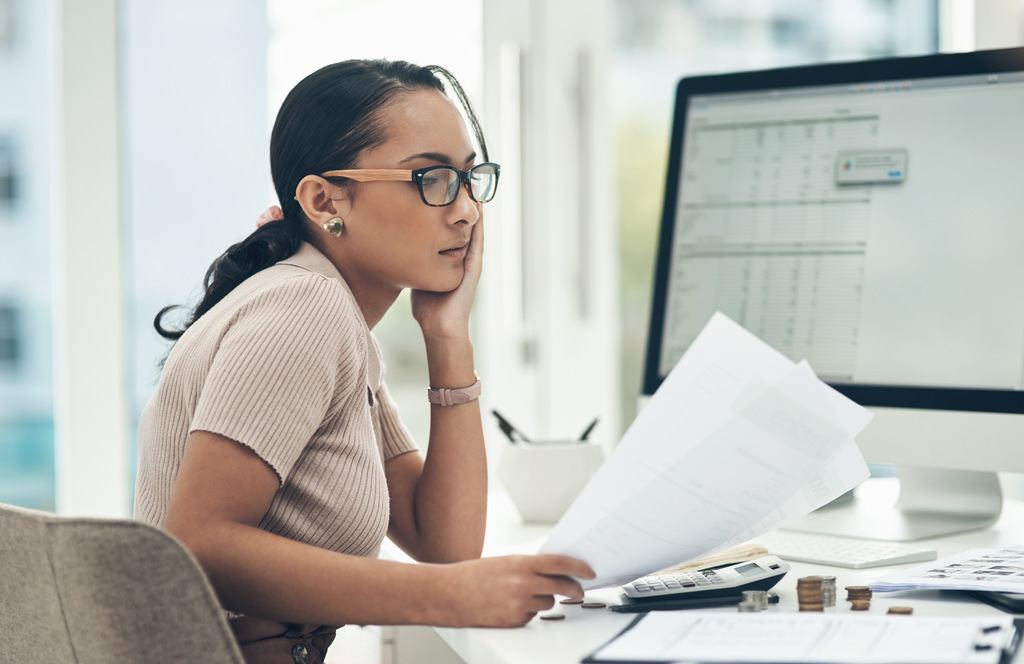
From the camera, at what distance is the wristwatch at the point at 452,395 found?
4.04ft

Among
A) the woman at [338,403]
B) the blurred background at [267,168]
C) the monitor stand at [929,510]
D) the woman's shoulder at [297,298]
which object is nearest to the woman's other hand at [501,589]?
the woman at [338,403]

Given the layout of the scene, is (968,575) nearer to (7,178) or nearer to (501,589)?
(501,589)

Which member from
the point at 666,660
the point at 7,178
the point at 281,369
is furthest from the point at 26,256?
the point at 666,660

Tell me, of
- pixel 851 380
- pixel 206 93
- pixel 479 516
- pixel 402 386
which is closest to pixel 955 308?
pixel 851 380

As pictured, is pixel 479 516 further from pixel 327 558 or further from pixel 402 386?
pixel 402 386

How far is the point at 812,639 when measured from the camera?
2.36 ft

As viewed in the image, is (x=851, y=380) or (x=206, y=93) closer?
(x=851, y=380)

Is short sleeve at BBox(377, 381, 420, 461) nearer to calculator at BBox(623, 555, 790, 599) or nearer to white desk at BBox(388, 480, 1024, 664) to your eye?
white desk at BBox(388, 480, 1024, 664)

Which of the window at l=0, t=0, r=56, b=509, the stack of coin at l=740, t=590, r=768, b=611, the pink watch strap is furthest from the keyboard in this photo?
the window at l=0, t=0, r=56, b=509

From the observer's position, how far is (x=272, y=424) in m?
0.86

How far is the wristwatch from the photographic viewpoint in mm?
1232

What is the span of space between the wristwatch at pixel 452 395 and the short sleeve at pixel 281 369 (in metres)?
0.27

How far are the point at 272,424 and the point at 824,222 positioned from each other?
0.75m

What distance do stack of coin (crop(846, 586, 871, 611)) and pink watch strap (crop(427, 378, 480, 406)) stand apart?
0.49m
